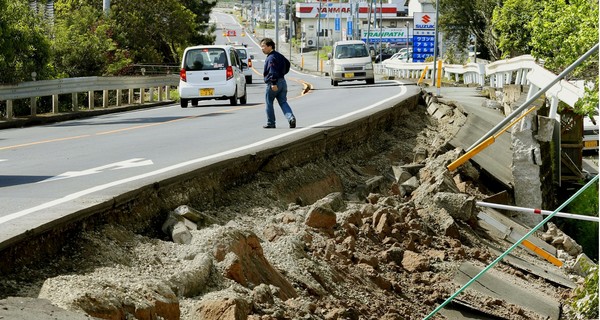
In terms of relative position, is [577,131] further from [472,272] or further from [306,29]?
[306,29]

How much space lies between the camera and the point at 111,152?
1590 centimetres

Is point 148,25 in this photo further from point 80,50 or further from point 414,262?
point 414,262

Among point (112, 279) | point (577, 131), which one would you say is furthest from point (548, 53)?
point (112, 279)

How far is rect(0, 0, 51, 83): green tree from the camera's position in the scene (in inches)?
1117

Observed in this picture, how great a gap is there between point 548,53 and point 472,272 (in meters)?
14.5

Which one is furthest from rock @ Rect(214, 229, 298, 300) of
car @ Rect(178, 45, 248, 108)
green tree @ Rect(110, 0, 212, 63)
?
green tree @ Rect(110, 0, 212, 63)

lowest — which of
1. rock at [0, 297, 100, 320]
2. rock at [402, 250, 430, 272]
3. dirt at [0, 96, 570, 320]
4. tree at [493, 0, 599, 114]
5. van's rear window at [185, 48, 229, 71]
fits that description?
rock at [402, 250, 430, 272]

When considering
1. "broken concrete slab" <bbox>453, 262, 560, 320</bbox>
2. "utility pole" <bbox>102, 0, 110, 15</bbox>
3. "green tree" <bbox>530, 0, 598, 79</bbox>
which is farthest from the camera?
"utility pole" <bbox>102, 0, 110, 15</bbox>

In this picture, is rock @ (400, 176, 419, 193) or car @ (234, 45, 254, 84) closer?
rock @ (400, 176, 419, 193)

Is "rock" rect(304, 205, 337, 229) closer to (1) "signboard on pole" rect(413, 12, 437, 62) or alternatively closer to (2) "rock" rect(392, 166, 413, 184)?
(2) "rock" rect(392, 166, 413, 184)

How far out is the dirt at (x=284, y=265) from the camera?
7344 mm

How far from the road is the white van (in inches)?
844

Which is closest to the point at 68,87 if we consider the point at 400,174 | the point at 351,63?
the point at 400,174

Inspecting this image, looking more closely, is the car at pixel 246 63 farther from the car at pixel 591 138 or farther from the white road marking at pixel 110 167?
the white road marking at pixel 110 167
